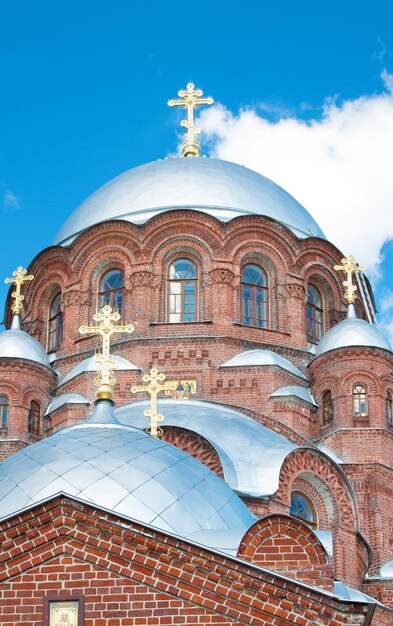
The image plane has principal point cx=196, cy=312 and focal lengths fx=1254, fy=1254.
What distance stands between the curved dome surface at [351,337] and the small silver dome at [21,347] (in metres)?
5.37

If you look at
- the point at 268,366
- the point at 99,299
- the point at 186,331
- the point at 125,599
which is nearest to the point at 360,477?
the point at 268,366

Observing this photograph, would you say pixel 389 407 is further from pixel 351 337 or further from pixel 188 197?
pixel 188 197

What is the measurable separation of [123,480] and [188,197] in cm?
1438

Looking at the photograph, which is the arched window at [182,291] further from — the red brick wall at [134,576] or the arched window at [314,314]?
the red brick wall at [134,576]

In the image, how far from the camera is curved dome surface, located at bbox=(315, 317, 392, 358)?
23.6 meters

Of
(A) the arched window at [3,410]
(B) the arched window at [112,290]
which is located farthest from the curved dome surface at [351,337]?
(A) the arched window at [3,410]

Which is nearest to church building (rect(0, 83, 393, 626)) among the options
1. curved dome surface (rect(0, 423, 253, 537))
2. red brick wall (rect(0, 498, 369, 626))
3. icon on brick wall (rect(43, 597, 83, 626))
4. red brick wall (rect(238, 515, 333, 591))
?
curved dome surface (rect(0, 423, 253, 537))

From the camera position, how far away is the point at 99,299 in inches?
1008

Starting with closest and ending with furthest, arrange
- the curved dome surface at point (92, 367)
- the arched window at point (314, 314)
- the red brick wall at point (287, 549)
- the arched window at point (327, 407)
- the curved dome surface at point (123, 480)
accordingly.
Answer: the red brick wall at point (287, 549) → the curved dome surface at point (123, 480) → the arched window at point (327, 407) → the curved dome surface at point (92, 367) → the arched window at point (314, 314)

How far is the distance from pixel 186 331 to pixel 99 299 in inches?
89.0

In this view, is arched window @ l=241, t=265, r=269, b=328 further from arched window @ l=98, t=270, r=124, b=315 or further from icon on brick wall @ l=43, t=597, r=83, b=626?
icon on brick wall @ l=43, t=597, r=83, b=626

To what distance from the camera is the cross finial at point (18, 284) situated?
25406mm

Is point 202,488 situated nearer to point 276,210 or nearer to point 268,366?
point 268,366

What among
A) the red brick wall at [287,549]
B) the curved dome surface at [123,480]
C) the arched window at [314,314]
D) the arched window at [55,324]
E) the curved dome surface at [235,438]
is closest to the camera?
the red brick wall at [287,549]
